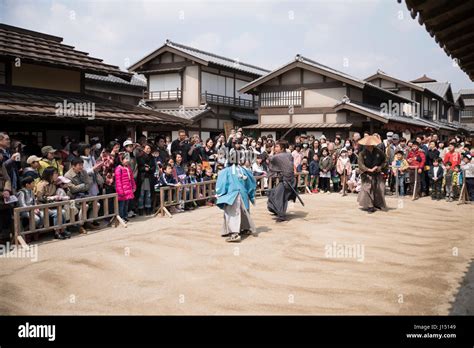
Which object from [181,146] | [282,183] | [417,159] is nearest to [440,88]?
[417,159]

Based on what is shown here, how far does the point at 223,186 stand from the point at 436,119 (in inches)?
1335

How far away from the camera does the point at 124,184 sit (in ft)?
30.8

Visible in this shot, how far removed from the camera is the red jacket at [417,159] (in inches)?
539

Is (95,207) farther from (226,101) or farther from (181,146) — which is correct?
(226,101)

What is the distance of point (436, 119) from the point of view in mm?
36344

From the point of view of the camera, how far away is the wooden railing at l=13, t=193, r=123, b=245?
7227 millimetres

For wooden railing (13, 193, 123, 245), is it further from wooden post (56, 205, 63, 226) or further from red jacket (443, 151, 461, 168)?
red jacket (443, 151, 461, 168)

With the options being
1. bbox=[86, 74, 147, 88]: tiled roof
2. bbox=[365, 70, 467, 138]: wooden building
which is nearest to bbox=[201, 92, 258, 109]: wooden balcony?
bbox=[86, 74, 147, 88]: tiled roof

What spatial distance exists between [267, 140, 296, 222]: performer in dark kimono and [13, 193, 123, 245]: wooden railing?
3.64 metres

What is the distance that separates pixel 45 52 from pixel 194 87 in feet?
45.6

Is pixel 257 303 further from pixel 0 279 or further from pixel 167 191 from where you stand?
pixel 167 191

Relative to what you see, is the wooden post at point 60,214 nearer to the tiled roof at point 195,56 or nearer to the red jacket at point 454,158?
the red jacket at point 454,158

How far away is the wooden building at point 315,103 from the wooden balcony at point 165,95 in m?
5.01

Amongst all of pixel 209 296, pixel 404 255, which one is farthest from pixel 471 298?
pixel 209 296
